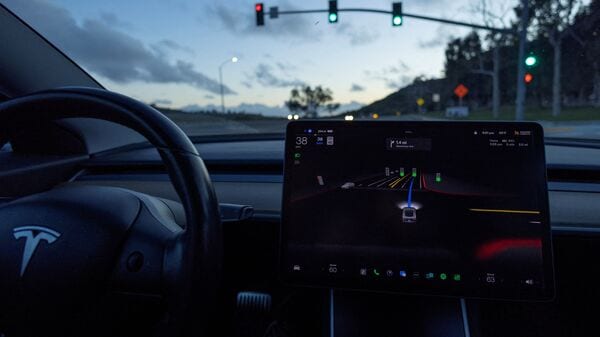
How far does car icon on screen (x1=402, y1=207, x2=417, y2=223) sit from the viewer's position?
5.45ft

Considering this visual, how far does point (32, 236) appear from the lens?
50.4 inches

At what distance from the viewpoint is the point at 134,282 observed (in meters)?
1.29

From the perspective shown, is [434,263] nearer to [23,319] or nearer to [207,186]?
[207,186]

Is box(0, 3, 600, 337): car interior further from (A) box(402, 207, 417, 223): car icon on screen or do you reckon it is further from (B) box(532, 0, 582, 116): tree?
(B) box(532, 0, 582, 116): tree

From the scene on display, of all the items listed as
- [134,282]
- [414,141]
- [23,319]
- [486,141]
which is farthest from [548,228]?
[23,319]

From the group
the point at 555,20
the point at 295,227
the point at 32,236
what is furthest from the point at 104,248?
the point at 555,20

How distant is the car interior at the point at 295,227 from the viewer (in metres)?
1.23

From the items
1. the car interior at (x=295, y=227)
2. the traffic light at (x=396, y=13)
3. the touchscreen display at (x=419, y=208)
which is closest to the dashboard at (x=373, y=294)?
the car interior at (x=295, y=227)

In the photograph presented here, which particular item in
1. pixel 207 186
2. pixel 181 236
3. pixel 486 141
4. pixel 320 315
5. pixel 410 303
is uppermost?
pixel 486 141

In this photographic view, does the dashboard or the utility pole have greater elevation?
the utility pole

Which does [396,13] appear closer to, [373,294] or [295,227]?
[373,294]

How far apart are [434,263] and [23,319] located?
1.36 meters

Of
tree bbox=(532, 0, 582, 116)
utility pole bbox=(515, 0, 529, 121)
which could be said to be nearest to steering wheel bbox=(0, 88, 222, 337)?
tree bbox=(532, 0, 582, 116)

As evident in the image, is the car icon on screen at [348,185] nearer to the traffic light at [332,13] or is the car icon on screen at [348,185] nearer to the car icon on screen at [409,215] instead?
the car icon on screen at [409,215]
